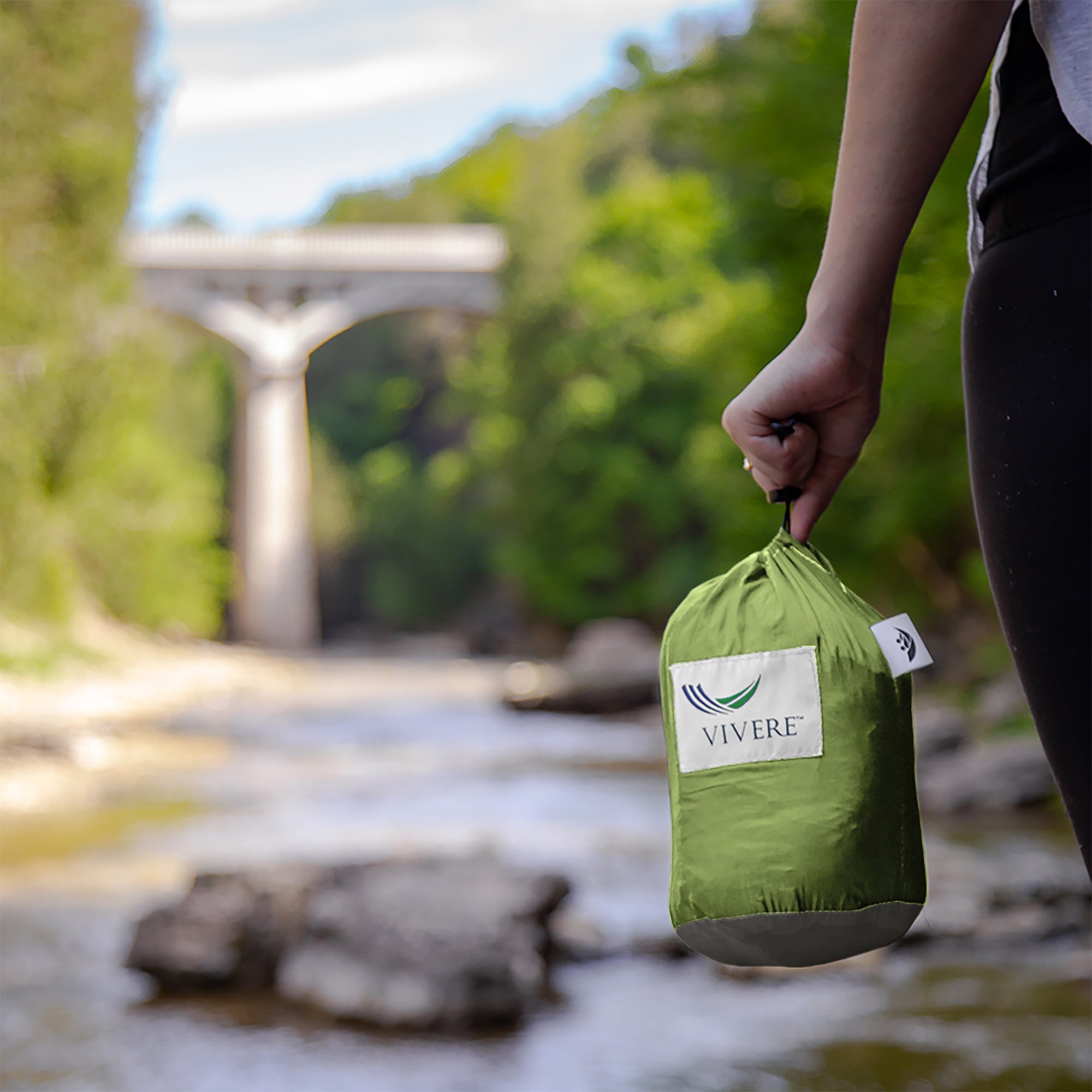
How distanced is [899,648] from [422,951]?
352 cm

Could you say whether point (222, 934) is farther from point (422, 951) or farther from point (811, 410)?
point (811, 410)

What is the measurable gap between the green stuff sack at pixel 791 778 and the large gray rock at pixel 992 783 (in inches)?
289

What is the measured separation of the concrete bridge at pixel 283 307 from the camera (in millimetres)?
32375

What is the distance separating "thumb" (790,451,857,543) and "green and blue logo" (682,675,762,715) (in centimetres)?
12

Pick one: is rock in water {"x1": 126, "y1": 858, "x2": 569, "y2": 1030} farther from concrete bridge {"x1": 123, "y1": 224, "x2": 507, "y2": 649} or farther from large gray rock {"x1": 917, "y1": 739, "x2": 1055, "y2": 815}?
concrete bridge {"x1": 123, "y1": 224, "x2": 507, "y2": 649}

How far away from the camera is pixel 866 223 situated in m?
0.90

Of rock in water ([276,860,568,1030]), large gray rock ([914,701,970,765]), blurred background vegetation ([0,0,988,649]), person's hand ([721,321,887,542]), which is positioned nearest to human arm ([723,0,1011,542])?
person's hand ([721,321,887,542])

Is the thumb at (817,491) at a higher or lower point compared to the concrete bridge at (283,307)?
lower

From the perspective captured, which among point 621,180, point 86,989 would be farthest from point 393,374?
point 86,989

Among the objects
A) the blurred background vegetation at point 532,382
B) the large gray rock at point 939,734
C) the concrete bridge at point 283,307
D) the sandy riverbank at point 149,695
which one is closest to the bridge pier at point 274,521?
the concrete bridge at point 283,307

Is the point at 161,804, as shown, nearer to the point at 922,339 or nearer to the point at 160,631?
the point at 922,339

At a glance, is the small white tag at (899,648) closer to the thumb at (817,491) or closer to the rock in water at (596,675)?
the thumb at (817,491)

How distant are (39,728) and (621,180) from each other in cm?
2187

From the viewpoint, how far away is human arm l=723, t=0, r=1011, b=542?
2.79 ft
